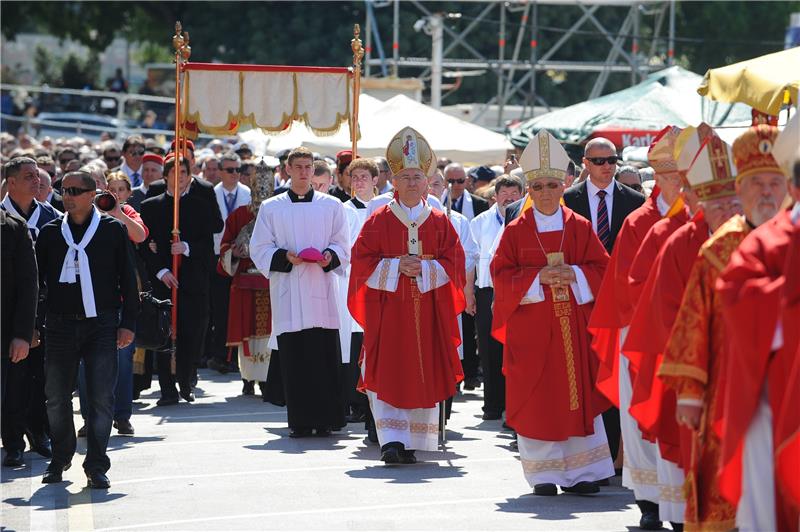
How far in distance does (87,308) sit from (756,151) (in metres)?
4.56

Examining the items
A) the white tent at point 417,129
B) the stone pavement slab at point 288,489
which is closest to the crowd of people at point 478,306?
the stone pavement slab at point 288,489

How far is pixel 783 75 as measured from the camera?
9.94 m

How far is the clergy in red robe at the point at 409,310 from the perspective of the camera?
424 inches

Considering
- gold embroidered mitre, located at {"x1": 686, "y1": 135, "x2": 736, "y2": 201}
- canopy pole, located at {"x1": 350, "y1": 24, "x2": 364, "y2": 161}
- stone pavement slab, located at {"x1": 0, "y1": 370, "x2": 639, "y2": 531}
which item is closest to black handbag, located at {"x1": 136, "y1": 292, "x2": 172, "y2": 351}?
stone pavement slab, located at {"x1": 0, "y1": 370, "x2": 639, "y2": 531}

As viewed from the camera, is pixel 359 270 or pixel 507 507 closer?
pixel 507 507

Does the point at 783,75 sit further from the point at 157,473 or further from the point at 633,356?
the point at 157,473

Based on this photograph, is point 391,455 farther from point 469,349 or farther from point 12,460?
point 469,349

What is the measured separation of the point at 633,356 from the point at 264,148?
630 inches

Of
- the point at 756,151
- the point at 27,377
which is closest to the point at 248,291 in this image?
the point at 27,377

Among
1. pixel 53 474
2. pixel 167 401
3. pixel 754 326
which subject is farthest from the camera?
pixel 167 401

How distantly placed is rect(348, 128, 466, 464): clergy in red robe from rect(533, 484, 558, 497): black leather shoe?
153 centimetres

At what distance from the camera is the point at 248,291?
1448cm

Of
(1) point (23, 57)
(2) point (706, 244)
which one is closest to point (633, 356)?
(2) point (706, 244)

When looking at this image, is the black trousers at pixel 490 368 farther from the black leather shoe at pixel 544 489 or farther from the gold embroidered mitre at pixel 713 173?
the gold embroidered mitre at pixel 713 173
